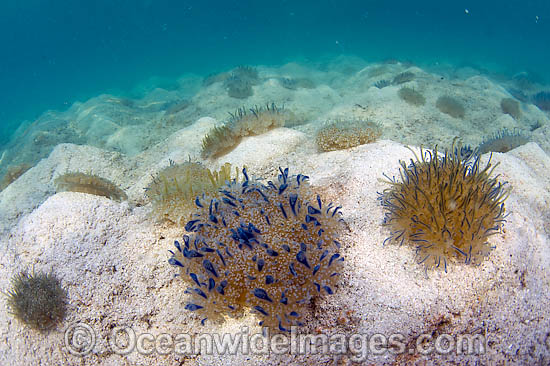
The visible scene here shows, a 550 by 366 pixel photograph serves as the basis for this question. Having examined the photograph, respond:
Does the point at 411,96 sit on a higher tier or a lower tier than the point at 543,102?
lower

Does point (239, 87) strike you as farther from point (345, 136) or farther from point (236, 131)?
point (345, 136)

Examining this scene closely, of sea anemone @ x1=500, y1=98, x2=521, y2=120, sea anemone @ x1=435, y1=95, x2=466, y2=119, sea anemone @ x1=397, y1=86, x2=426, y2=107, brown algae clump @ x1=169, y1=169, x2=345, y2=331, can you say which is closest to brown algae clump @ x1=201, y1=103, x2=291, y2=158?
brown algae clump @ x1=169, y1=169, x2=345, y2=331

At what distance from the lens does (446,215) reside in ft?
9.24

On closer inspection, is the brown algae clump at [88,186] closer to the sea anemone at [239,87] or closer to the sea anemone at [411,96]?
A: the sea anemone at [239,87]

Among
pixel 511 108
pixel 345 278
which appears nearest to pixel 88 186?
pixel 345 278

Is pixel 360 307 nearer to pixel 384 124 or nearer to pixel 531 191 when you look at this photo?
pixel 531 191

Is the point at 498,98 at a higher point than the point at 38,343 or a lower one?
higher

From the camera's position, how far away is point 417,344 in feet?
9.04

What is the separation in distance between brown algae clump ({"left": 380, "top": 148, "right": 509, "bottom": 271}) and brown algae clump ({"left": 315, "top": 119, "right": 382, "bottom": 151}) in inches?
92.7

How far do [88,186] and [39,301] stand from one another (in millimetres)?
2028

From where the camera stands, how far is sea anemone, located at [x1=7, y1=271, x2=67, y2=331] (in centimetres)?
345

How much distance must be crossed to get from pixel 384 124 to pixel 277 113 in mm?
3891

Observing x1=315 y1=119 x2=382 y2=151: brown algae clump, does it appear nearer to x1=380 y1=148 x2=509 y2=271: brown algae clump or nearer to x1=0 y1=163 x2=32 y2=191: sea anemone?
x1=380 y1=148 x2=509 y2=271: brown algae clump

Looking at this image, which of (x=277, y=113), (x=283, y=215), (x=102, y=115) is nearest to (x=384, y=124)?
(x=277, y=113)
